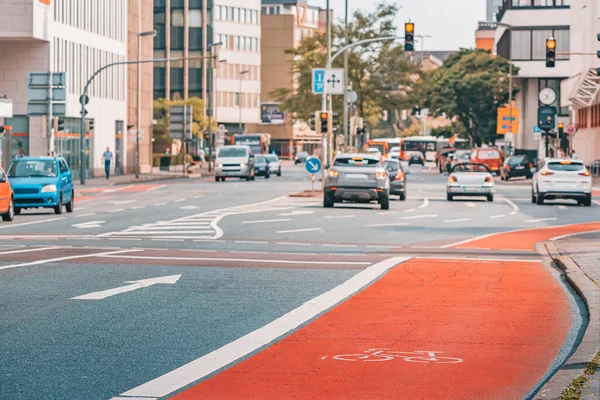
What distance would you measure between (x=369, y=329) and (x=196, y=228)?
17217 mm

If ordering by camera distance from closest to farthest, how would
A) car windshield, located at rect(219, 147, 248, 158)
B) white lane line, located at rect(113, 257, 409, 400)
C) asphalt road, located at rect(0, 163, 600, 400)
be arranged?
white lane line, located at rect(113, 257, 409, 400)
asphalt road, located at rect(0, 163, 600, 400)
car windshield, located at rect(219, 147, 248, 158)

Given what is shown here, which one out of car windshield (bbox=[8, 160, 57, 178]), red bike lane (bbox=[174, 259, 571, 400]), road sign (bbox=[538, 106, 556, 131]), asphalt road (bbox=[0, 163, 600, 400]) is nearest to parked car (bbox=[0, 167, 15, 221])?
asphalt road (bbox=[0, 163, 600, 400])

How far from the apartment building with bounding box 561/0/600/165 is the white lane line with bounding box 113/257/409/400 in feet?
219

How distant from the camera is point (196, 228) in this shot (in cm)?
2889

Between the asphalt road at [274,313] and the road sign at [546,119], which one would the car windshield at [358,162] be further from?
the road sign at [546,119]

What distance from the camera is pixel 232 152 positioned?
71.8 meters

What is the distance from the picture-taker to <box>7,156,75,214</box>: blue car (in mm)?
35281

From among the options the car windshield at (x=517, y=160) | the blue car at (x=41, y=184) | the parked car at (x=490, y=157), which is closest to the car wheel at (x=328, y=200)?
the blue car at (x=41, y=184)

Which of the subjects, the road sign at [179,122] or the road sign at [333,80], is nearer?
the road sign at [333,80]

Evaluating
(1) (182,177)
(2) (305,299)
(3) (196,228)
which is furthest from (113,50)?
(2) (305,299)

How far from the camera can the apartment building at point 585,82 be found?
276ft

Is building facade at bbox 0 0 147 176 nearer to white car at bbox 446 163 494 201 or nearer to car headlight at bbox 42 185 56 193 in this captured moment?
white car at bbox 446 163 494 201

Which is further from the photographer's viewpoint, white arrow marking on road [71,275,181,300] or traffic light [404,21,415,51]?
traffic light [404,21,415,51]

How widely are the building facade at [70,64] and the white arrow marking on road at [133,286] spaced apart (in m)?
46.8
